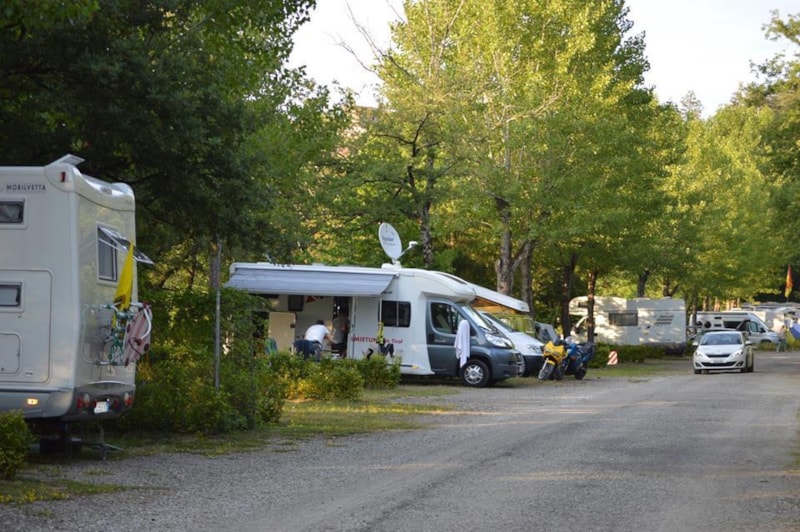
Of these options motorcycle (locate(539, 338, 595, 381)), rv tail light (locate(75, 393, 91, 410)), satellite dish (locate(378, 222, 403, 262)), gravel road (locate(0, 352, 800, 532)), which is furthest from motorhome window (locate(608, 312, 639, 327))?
rv tail light (locate(75, 393, 91, 410))

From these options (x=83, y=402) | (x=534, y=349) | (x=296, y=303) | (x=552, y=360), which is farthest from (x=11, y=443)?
(x=534, y=349)

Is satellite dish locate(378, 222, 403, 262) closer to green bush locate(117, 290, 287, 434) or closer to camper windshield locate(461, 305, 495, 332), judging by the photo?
camper windshield locate(461, 305, 495, 332)

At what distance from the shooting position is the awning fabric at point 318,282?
1044 inches

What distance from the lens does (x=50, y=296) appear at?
11.1m

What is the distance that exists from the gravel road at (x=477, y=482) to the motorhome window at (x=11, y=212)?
2.58 meters

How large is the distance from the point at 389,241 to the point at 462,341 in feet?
17.2

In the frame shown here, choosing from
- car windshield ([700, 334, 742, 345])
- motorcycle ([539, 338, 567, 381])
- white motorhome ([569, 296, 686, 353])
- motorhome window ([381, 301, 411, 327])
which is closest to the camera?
motorhome window ([381, 301, 411, 327])

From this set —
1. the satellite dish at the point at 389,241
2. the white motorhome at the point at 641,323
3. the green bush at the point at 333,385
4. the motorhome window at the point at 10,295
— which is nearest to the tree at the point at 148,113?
A: the motorhome window at the point at 10,295

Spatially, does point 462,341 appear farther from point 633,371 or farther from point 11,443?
point 11,443

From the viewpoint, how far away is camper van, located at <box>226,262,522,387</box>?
26.5 metres

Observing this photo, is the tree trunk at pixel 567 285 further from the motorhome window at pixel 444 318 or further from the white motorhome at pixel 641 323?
the motorhome window at pixel 444 318

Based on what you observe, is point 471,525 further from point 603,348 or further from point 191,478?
point 603,348

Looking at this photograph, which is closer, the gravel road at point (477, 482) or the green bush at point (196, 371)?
the gravel road at point (477, 482)

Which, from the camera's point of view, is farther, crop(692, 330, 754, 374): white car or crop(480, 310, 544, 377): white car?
crop(692, 330, 754, 374): white car
